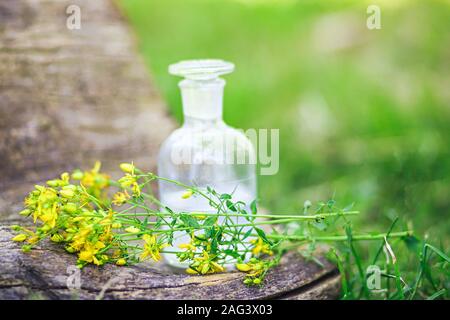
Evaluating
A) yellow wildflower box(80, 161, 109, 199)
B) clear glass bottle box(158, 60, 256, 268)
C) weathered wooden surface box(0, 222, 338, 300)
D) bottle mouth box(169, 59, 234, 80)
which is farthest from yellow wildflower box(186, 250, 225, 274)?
bottle mouth box(169, 59, 234, 80)

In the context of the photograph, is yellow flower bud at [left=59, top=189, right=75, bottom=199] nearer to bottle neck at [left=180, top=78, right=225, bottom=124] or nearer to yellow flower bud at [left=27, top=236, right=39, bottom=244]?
yellow flower bud at [left=27, top=236, right=39, bottom=244]

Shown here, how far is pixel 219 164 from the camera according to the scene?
6.13 feet

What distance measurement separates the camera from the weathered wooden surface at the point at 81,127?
1.45 meters

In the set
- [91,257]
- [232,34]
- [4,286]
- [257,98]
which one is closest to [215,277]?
[91,257]

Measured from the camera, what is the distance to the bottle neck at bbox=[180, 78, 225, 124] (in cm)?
182

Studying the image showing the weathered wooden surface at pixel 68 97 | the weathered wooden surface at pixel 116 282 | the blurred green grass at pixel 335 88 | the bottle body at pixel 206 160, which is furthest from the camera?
the blurred green grass at pixel 335 88

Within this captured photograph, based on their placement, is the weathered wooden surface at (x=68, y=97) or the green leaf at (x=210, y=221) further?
the weathered wooden surface at (x=68, y=97)

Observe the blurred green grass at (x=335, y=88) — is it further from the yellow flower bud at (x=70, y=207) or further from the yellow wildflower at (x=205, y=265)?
the yellow flower bud at (x=70, y=207)

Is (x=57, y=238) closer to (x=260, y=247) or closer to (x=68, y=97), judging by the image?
(x=260, y=247)

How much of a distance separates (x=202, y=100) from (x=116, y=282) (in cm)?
68

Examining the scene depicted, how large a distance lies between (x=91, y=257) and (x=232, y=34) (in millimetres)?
3821

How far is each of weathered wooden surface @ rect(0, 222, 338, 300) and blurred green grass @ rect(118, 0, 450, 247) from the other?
101 centimetres

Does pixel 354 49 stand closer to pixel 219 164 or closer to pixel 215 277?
pixel 219 164

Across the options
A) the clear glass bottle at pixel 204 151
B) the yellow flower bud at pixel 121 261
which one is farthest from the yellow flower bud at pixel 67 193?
the clear glass bottle at pixel 204 151
